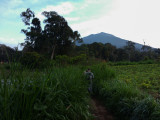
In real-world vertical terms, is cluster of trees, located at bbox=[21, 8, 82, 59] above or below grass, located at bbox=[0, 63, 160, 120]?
above

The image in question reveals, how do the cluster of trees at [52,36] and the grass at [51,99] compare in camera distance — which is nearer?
the grass at [51,99]

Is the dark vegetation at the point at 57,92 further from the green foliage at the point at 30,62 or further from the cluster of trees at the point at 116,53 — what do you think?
the cluster of trees at the point at 116,53

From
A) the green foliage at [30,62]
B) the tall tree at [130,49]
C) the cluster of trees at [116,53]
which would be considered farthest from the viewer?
the tall tree at [130,49]

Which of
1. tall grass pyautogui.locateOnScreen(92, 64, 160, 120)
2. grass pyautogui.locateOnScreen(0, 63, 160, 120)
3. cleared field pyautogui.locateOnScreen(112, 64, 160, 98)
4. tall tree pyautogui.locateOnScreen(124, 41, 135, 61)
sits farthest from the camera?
tall tree pyautogui.locateOnScreen(124, 41, 135, 61)

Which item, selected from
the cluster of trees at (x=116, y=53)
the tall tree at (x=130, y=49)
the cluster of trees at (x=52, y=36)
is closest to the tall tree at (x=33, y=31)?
the cluster of trees at (x=52, y=36)

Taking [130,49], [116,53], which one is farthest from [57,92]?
[130,49]

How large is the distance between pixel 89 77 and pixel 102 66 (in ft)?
5.84

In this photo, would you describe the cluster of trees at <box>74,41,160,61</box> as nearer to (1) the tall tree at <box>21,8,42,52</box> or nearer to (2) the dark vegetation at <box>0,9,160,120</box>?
(1) the tall tree at <box>21,8,42,52</box>

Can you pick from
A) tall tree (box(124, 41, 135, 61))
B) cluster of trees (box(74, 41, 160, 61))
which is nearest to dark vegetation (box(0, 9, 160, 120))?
cluster of trees (box(74, 41, 160, 61))

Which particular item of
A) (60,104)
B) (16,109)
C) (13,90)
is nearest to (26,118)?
(16,109)

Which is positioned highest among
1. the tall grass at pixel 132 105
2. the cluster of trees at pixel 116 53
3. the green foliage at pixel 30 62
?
the cluster of trees at pixel 116 53

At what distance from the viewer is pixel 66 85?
2.61 meters

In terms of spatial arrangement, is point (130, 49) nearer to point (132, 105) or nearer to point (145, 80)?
point (145, 80)

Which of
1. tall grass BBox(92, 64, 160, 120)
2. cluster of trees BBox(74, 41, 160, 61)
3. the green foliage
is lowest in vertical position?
tall grass BBox(92, 64, 160, 120)
